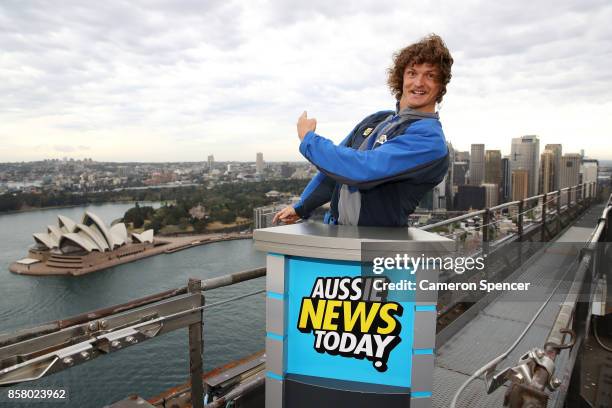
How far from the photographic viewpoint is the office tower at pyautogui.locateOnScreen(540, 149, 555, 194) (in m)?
17.5

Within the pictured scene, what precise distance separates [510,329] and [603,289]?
1219 millimetres

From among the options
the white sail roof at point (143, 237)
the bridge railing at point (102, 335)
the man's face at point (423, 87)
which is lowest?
the white sail roof at point (143, 237)

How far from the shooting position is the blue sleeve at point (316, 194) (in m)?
1.22

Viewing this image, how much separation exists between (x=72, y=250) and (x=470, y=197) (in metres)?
23.2

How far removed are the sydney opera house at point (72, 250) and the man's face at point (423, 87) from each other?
28.8 metres

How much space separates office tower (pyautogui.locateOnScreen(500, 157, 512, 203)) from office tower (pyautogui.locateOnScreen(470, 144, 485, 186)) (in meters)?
1.03

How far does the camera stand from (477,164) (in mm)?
24109

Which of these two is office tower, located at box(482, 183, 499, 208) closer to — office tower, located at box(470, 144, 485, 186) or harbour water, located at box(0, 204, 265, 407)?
office tower, located at box(470, 144, 485, 186)

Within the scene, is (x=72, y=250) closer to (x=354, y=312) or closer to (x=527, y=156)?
(x=527, y=156)

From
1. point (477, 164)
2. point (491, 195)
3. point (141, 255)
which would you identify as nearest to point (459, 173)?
point (477, 164)

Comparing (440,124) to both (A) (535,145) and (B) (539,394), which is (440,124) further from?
(A) (535,145)

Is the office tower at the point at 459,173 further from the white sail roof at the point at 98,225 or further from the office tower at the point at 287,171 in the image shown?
the office tower at the point at 287,171

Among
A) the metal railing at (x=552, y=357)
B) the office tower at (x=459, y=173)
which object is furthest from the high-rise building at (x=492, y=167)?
the metal railing at (x=552, y=357)

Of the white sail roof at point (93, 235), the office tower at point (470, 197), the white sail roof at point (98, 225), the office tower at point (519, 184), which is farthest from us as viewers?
the white sail roof at point (98, 225)
